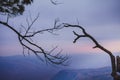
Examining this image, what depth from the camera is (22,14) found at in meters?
9.80

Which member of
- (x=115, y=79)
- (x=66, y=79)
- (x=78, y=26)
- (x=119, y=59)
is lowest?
(x=66, y=79)

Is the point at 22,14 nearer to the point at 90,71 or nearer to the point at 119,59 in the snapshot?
the point at 119,59

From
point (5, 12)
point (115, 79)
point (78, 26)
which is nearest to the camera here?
point (115, 79)

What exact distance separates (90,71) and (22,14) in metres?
106

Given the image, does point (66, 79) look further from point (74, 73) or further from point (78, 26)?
point (78, 26)

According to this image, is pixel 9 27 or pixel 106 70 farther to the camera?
pixel 106 70

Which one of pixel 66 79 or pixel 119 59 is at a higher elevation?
pixel 119 59

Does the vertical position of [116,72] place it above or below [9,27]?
below

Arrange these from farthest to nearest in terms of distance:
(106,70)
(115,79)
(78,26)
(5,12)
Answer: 1. (106,70)
2. (5,12)
3. (78,26)
4. (115,79)

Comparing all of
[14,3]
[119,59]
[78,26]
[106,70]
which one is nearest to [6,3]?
[14,3]

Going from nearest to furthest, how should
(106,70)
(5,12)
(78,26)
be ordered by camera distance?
(78,26)
(5,12)
(106,70)

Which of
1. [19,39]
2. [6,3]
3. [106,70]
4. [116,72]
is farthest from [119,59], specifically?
[106,70]

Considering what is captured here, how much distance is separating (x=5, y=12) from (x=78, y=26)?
7.98 feet

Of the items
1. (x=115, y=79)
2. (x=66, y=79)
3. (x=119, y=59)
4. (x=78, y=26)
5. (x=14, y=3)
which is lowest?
(x=66, y=79)
